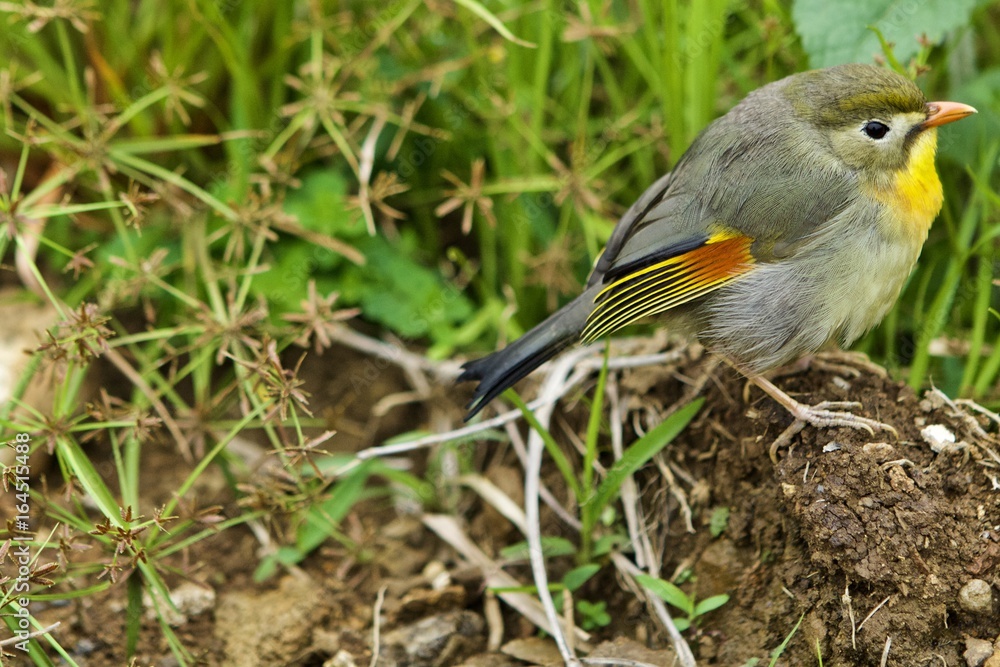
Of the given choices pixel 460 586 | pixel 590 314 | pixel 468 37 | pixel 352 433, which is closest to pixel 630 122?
pixel 468 37

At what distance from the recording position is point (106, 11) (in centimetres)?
411

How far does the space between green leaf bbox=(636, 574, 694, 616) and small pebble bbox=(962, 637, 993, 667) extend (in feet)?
2.51

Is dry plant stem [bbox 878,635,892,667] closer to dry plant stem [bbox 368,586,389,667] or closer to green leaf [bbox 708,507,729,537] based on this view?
green leaf [bbox 708,507,729,537]

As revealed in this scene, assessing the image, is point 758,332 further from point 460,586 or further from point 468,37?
point 468,37

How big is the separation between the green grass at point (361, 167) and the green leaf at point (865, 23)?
0.16 ft

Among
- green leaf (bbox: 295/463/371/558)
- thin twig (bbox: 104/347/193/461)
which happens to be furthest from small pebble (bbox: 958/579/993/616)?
thin twig (bbox: 104/347/193/461)

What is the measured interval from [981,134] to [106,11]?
144 inches

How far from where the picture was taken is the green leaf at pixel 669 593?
2.88 metres

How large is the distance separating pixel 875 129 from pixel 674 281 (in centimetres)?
79

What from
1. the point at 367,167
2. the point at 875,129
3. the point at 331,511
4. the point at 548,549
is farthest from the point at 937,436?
the point at 367,167

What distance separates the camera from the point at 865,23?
350 cm

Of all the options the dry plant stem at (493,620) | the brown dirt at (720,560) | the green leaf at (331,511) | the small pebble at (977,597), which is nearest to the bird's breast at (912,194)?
the brown dirt at (720,560)

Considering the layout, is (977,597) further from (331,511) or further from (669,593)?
(331,511)

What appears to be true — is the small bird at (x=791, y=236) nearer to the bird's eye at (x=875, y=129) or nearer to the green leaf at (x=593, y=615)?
the bird's eye at (x=875, y=129)
